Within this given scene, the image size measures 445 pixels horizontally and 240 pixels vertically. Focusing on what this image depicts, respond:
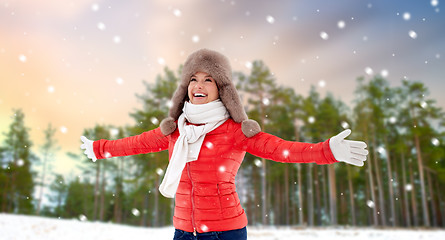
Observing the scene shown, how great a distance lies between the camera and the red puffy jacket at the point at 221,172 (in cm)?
270

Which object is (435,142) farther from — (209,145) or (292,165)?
(209,145)

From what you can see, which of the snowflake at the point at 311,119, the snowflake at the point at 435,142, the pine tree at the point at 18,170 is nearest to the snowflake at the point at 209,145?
the snowflake at the point at 311,119

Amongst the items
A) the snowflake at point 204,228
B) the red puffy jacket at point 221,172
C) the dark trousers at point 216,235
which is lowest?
the dark trousers at point 216,235

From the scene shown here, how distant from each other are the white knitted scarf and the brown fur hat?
0.10m

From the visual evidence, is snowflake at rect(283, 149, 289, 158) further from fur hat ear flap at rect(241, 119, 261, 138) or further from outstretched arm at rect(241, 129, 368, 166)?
fur hat ear flap at rect(241, 119, 261, 138)

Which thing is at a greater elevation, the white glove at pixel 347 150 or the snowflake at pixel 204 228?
the white glove at pixel 347 150

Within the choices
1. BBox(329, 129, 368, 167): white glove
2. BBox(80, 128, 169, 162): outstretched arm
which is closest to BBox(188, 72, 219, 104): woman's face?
BBox(80, 128, 169, 162): outstretched arm

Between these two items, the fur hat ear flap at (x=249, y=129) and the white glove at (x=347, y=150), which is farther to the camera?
the fur hat ear flap at (x=249, y=129)

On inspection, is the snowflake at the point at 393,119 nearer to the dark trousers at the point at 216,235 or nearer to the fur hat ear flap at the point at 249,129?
the fur hat ear flap at the point at 249,129

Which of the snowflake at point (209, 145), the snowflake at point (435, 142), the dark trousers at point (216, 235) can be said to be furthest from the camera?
the snowflake at point (435, 142)

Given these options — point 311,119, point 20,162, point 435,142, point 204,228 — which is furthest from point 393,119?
point 20,162

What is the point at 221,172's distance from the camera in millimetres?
2846

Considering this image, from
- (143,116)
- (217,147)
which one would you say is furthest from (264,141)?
(143,116)

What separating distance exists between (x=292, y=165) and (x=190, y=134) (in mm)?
23984
